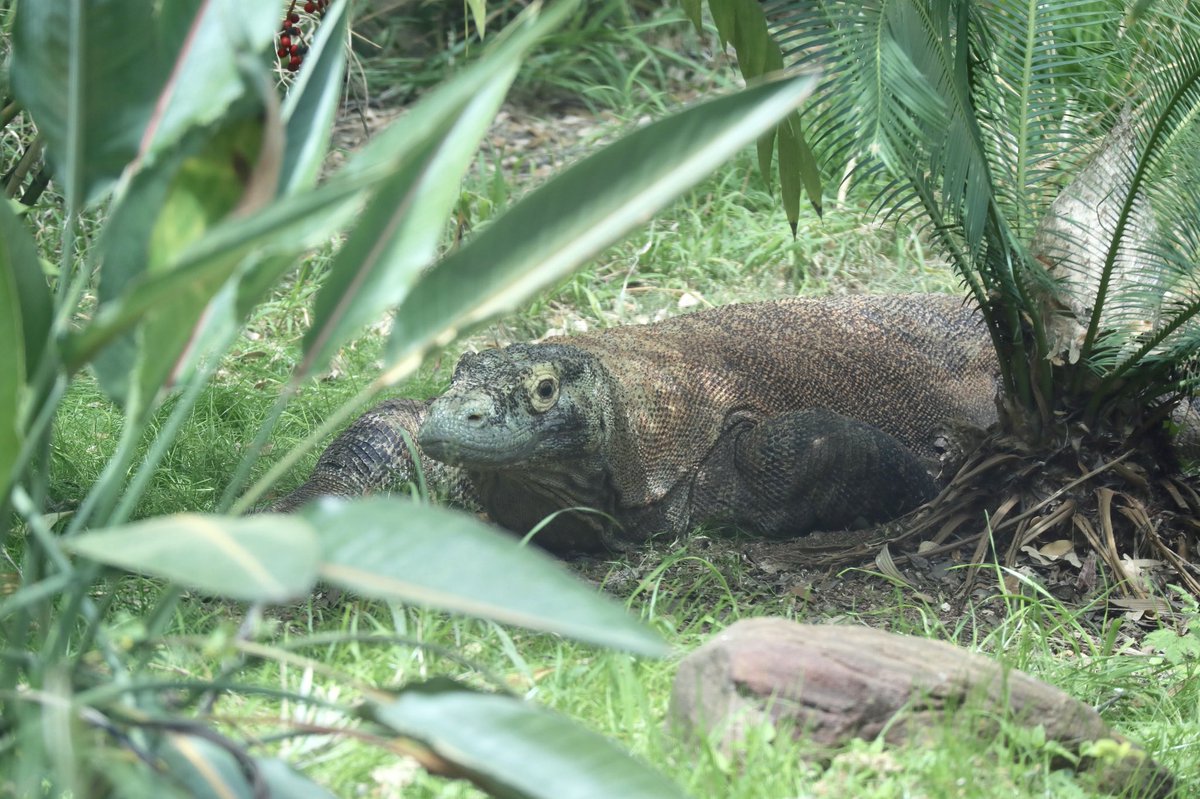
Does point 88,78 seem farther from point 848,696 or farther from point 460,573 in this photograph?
point 848,696

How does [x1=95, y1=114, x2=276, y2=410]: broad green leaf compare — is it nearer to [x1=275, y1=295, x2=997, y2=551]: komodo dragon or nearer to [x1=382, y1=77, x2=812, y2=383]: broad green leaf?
[x1=382, y1=77, x2=812, y2=383]: broad green leaf

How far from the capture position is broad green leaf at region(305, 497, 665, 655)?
4.49 feet

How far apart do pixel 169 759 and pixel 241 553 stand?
0.47 metres

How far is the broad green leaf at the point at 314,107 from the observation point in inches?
71.8

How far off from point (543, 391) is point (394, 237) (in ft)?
8.55

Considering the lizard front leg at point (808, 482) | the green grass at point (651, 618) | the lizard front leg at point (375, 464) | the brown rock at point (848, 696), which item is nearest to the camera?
the green grass at point (651, 618)

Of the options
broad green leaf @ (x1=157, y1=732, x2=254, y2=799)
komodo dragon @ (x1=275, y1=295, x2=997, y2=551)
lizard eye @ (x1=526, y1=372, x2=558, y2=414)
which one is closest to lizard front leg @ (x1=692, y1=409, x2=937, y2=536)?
komodo dragon @ (x1=275, y1=295, x2=997, y2=551)

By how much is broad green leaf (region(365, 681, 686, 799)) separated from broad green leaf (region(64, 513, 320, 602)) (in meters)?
Answer: 0.37

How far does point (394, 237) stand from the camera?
168 centimetres

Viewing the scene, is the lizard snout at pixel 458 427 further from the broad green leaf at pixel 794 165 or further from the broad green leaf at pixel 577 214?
the broad green leaf at pixel 577 214

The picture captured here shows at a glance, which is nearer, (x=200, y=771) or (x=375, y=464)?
(x=200, y=771)

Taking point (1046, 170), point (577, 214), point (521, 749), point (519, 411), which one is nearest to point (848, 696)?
point (521, 749)

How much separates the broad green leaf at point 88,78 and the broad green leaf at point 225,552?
0.69 m

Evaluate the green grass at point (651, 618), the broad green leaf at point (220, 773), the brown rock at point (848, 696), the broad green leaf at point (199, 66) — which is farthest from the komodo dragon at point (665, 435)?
the broad green leaf at point (220, 773)
